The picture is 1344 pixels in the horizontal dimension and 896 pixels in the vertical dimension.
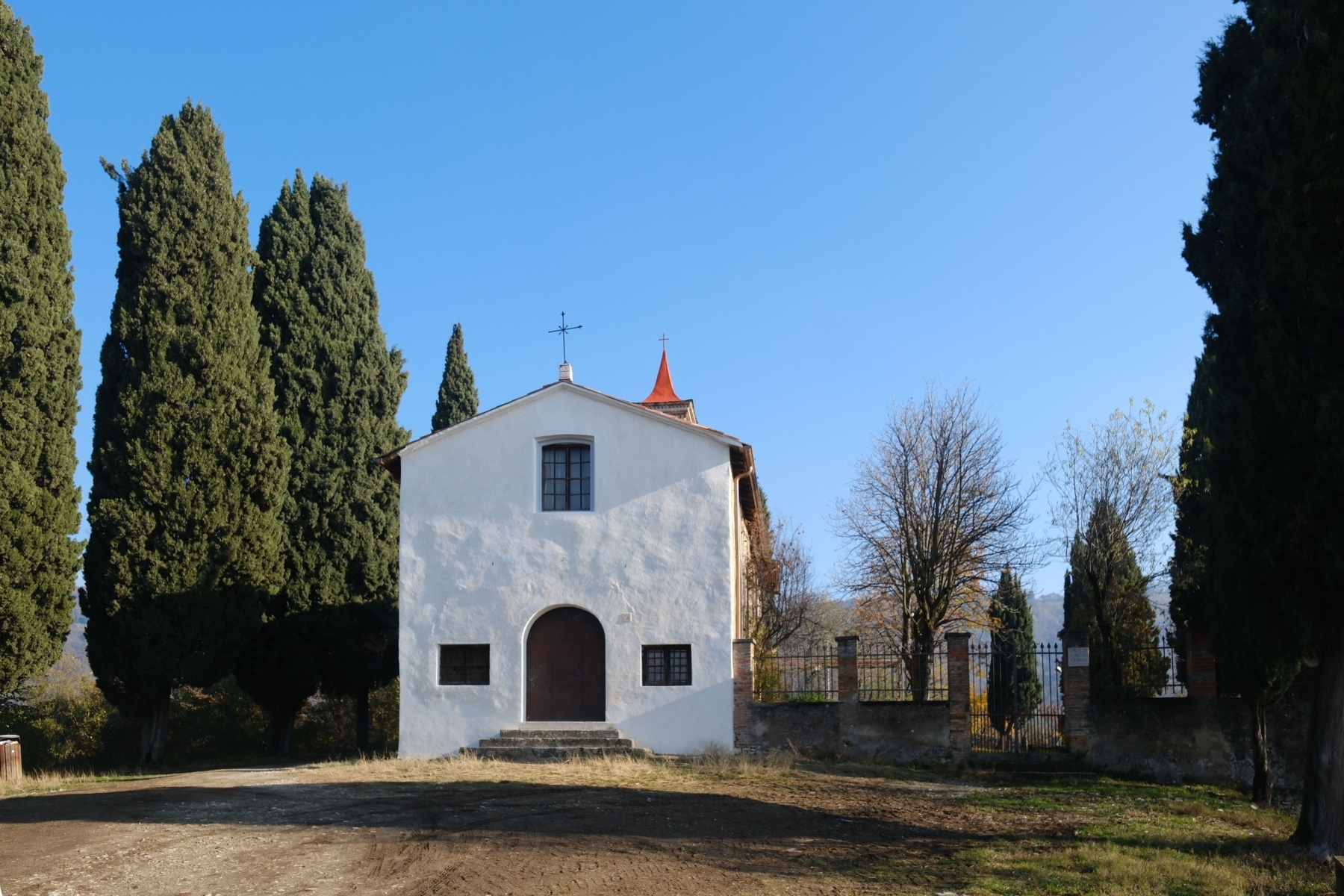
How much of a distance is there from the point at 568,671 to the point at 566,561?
2014mm

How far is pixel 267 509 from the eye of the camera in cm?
2186

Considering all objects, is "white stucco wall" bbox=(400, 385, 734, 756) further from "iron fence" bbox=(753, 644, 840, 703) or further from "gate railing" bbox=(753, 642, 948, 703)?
"gate railing" bbox=(753, 642, 948, 703)

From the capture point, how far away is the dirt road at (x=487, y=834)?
873 cm

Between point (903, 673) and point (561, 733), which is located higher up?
point (903, 673)

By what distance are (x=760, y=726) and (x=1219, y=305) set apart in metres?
10.6

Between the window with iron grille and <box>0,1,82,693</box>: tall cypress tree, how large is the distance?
326 inches

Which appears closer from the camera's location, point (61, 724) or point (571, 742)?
point (571, 742)

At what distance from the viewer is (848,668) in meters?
19.0

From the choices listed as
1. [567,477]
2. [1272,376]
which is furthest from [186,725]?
[1272,376]

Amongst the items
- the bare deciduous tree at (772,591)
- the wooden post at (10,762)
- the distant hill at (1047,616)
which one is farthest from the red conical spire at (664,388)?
the distant hill at (1047,616)

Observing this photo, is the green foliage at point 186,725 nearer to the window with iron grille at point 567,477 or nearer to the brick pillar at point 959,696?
the window with iron grille at point 567,477

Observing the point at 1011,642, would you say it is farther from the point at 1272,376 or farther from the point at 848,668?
the point at 1272,376

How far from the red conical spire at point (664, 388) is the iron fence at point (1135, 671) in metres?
14.3

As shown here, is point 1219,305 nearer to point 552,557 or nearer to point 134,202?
point 552,557
